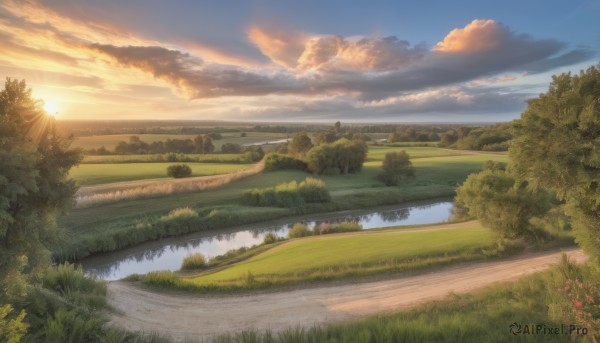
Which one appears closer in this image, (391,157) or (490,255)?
(490,255)

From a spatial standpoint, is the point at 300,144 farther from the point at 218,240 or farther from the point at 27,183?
the point at 27,183

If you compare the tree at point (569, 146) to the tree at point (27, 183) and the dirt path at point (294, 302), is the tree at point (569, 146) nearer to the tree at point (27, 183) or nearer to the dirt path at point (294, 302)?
the dirt path at point (294, 302)

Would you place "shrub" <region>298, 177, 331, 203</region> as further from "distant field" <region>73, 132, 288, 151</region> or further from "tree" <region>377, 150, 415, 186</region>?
"distant field" <region>73, 132, 288, 151</region>

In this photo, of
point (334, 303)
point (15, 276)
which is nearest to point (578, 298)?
point (334, 303)

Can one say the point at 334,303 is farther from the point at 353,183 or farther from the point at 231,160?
the point at 231,160

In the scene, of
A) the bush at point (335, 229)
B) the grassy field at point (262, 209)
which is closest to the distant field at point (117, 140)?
the grassy field at point (262, 209)

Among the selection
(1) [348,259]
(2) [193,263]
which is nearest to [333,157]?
(2) [193,263]

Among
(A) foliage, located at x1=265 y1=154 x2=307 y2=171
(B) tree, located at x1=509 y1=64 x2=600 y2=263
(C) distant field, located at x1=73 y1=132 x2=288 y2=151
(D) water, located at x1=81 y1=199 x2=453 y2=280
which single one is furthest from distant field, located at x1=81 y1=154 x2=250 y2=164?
(B) tree, located at x1=509 y1=64 x2=600 y2=263
